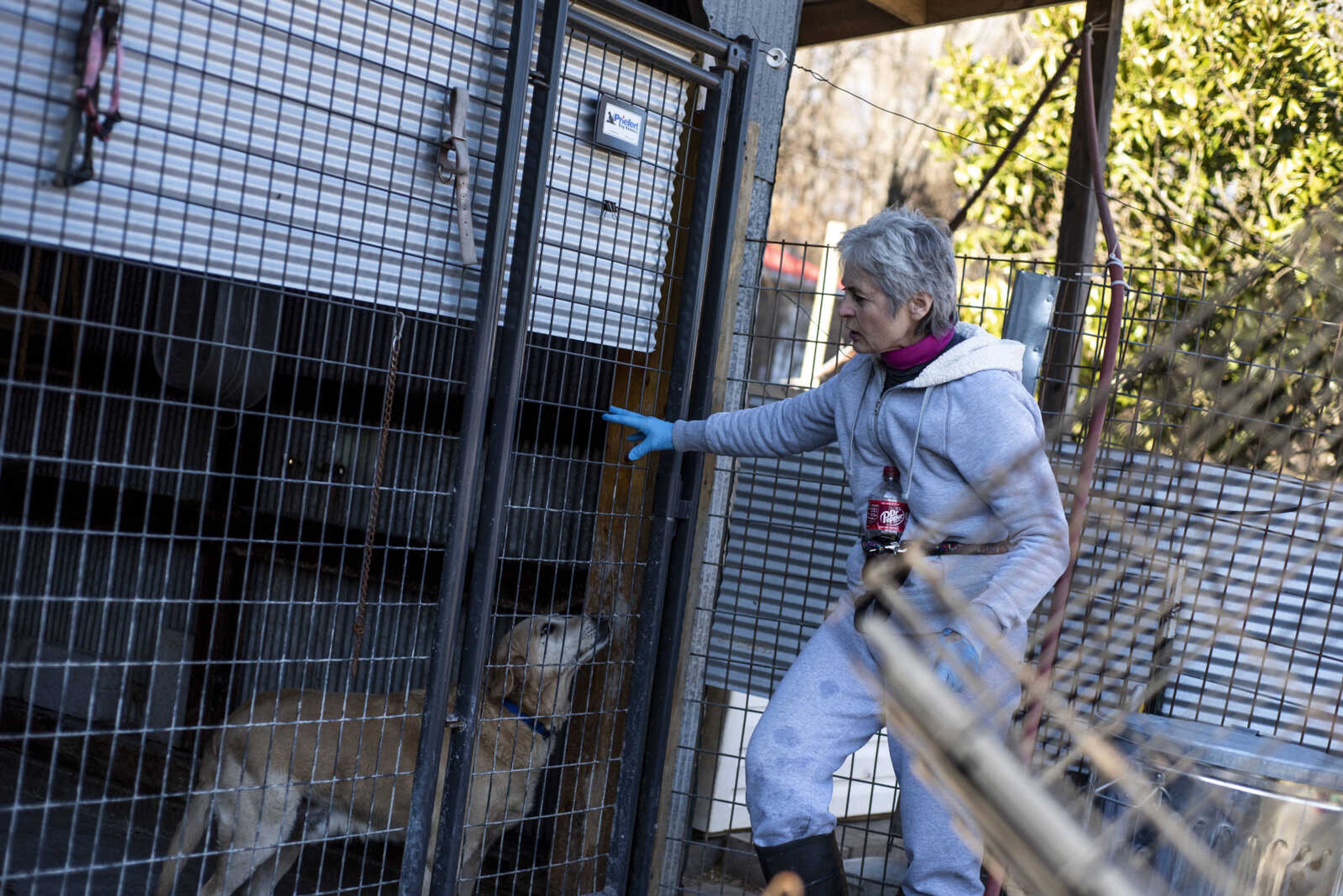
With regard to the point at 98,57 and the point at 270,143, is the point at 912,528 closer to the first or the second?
the point at 270,143

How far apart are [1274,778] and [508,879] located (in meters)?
2.89

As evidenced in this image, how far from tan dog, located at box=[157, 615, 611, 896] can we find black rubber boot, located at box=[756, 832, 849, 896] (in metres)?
0.98

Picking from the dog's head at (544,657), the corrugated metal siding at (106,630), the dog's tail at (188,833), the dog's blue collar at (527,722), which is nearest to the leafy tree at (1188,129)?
the dog's head at (544,657)

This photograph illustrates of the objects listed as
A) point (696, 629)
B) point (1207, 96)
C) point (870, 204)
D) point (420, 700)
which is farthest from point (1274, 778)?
point (870, 204)

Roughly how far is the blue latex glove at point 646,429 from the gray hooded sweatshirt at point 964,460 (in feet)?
1.73

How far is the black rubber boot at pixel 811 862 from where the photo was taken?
2.77 metres

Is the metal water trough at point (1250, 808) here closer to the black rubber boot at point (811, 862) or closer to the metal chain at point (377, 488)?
the black rubber boot at point (811, 862)

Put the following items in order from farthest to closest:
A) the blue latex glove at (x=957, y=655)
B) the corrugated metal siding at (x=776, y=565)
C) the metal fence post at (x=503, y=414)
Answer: the corrugated metal siding at (x=776, y=565)
the metal fence post at (x=503, y=414)
the blue latex glove at (x=957, y=655)

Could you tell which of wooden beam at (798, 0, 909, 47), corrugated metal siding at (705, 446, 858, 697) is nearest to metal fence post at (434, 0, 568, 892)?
corrugated metal siding at (705, 446, 858, 697)

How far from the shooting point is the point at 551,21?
3.12 metres

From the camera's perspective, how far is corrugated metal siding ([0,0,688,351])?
2.38 metres

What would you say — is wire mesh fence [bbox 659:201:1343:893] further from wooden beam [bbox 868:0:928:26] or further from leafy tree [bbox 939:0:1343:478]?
leafy tree [bbox 939:0:1343:478]

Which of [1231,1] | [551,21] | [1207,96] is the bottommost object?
[551,21]

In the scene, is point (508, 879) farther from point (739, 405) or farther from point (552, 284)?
point (552, 284)
